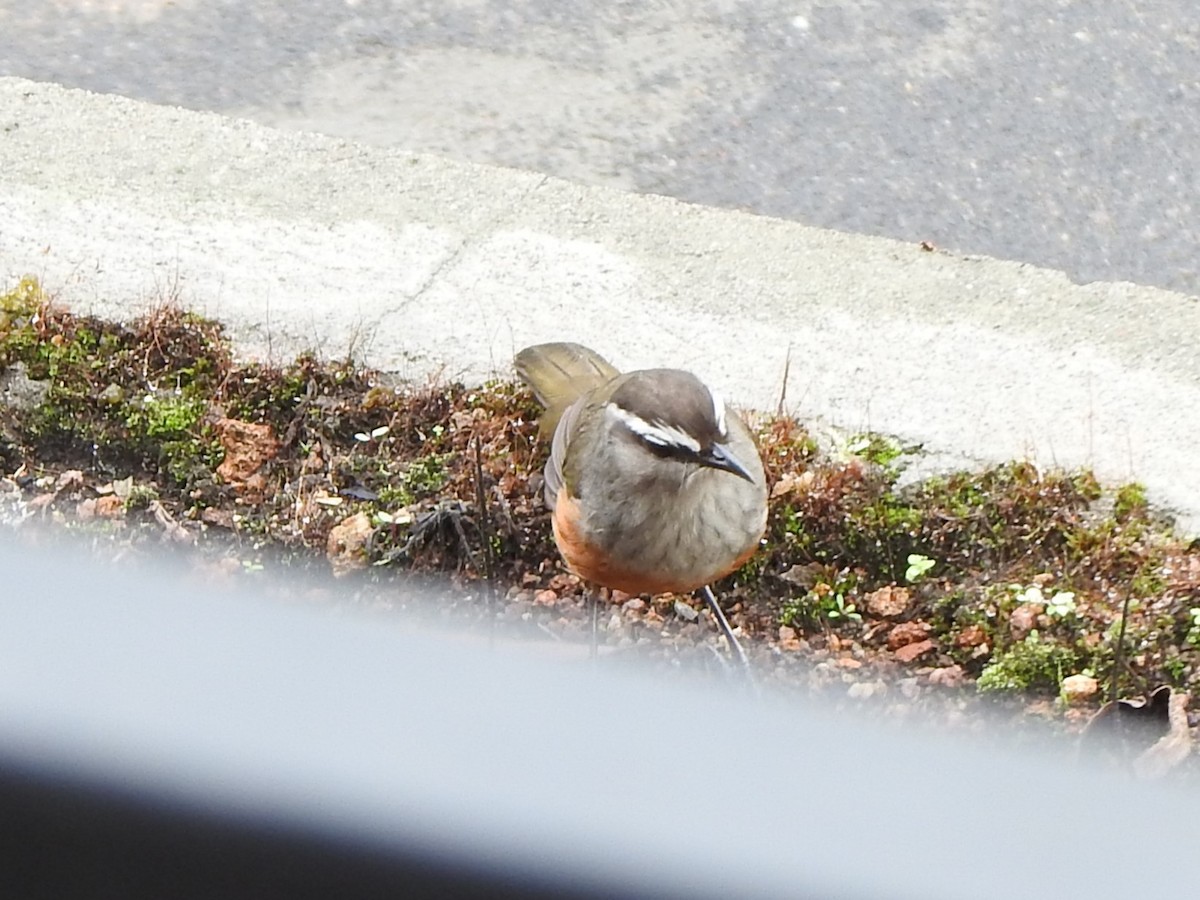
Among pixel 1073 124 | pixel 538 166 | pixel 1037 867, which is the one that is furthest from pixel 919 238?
pixel 1037 867

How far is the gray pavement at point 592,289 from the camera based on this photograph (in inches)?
181

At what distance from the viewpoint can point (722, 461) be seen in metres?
3.83

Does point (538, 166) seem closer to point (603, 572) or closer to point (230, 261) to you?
point (230, 261)

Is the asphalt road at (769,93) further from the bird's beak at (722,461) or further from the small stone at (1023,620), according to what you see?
the bird's beak at (722,461)

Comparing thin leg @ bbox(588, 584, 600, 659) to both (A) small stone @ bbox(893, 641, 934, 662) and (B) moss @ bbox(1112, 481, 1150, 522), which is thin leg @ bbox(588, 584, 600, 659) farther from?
(B) moss @ bbox(1112, 481, 1150, 522)

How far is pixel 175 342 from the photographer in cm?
477

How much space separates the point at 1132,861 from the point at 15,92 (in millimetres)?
5539

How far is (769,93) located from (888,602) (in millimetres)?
2751

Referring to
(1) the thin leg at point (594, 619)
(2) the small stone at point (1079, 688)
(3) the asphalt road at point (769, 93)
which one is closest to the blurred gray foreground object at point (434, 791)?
(1) the thin leg at point (594, 619)

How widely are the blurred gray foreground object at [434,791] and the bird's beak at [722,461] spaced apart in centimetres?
244

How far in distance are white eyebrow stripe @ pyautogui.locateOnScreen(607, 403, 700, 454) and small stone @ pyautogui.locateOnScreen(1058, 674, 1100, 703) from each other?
1122 millimetres

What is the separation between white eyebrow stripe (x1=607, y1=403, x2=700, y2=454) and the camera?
3.88 metres

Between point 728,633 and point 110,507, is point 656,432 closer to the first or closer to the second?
point 728,633

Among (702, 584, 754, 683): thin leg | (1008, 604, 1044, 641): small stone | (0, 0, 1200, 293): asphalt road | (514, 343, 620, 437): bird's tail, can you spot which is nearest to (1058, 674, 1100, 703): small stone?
(1008, 604, 1044, 641): small stone
